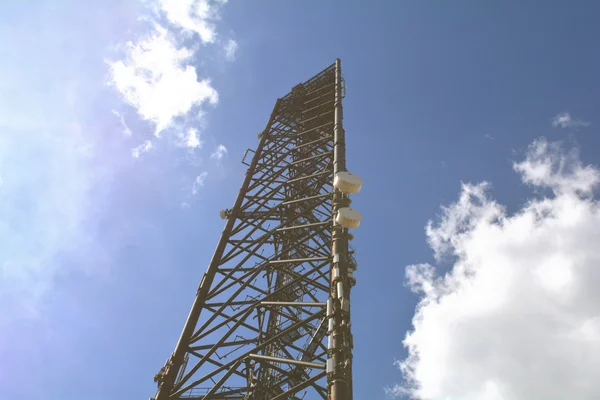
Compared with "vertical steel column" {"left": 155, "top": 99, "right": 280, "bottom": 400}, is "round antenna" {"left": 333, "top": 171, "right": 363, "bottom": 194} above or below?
above

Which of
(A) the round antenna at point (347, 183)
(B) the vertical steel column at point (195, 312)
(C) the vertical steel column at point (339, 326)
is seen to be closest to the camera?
(C) the vertical steel column at point (339, 326)

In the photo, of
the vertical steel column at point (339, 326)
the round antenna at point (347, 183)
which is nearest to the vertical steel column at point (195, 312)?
the vertical steel column at point (339, 326)

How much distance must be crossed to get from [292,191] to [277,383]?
7.22 metres

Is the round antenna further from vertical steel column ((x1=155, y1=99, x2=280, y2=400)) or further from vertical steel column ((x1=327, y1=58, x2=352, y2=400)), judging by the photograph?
vertical steel column ((x1=155, y1=99, x2=280, y2=400))

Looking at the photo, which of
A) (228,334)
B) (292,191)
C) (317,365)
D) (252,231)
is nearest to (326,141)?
(292,191)

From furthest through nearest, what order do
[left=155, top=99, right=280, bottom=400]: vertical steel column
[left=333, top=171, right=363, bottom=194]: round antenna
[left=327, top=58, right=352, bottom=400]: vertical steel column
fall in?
[left=333, top=171, right=363, bottom=194]: round antenna < [left=155, top=99, right=280, bottom=400]: vertical steel column < [left=327, top=58, right=352, bottom=400]: vertical steel column

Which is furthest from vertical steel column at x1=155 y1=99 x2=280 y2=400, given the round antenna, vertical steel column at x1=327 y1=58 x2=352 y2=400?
the round antenna

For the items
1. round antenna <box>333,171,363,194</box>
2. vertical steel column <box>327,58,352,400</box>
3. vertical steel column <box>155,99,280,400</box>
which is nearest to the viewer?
vertical steel column <box>327,58,352,400</box>

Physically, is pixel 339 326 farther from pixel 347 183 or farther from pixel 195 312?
pixel 195 312

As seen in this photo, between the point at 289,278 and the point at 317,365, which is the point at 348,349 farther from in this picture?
the point at 289,278

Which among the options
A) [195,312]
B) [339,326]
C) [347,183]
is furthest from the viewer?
[195,312]

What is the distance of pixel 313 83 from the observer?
21.2 m

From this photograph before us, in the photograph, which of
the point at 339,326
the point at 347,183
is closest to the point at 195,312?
the point at 339,326

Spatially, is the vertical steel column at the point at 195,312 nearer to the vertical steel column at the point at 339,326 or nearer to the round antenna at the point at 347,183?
the vertical steel column at the point at 339,326
